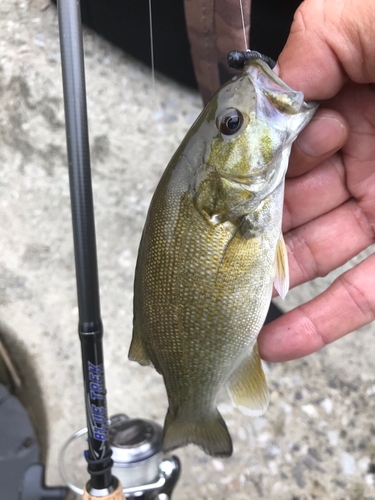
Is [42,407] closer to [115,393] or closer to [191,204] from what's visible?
[115,393]

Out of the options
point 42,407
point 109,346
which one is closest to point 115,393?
point 109,346

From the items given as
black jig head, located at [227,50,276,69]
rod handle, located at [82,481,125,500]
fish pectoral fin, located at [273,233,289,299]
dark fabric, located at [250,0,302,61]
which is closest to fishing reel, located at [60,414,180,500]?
rod handle, located at [82,481,125,500]

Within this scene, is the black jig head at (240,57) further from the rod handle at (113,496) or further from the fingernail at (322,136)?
the rod handle at (113,496)

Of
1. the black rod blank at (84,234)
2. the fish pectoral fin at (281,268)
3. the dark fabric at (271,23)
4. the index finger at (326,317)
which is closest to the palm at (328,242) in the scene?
the index finger at (326,317)

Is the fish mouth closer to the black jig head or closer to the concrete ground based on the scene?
the black jig head

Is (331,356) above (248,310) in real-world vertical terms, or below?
below

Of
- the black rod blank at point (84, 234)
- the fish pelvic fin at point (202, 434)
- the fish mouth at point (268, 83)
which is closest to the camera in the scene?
the fish mouth at point (268, 83)
